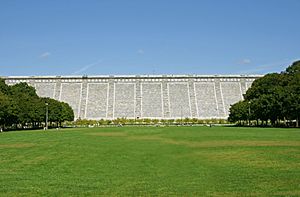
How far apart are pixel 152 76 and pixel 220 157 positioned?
118015mm

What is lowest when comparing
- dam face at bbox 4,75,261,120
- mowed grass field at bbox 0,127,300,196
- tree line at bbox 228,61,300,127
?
mowed grass field at bbox 0,127,300,196

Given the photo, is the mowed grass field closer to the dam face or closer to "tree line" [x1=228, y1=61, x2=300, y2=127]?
"tree line" [x1=228, y1=61, x2=300, y2=127]

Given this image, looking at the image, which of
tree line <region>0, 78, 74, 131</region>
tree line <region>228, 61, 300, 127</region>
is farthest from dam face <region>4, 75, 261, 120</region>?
tree line <region>228, 61, 300, 127</region>

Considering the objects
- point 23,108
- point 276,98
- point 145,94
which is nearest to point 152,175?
point 276,98

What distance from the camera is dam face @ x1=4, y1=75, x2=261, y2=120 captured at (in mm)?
125250

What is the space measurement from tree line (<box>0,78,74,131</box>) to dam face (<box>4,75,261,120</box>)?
27.2 m

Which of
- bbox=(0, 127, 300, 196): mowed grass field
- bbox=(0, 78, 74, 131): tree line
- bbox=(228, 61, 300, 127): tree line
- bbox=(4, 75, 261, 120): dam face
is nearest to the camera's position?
bbox=(0, 127, 300, 196): mowed grass field

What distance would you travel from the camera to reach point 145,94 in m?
132

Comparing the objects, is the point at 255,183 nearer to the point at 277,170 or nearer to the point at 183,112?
the point at 277,170

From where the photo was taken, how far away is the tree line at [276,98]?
63250mm

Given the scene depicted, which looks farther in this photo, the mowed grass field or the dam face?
the dam face

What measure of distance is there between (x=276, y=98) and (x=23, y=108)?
41132mm

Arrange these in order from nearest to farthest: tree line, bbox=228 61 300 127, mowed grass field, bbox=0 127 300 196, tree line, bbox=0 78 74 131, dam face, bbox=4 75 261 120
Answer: mowed grass field, bbox=0 127 300 196 < tree line, bbox=228 61 300 127 < tree line, bbox=0 78 74 131 < dam face, bbox=4 75 261 120

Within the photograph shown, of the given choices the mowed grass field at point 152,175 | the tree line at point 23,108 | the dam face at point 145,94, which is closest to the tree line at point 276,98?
the tree line at point 23,108
